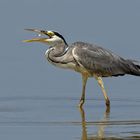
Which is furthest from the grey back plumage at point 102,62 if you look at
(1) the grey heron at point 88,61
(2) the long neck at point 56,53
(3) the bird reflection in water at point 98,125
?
(3) the bird reflection in water at point 98,125

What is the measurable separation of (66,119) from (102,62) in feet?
9.59

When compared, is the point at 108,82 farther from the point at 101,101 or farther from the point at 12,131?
the point at 12,131

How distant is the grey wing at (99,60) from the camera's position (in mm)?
18422

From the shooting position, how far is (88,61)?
60.5ft

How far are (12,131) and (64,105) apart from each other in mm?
3844

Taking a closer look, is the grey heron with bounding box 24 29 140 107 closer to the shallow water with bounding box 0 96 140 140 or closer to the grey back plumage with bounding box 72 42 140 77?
the grey back plumage with bounding box 72 42 140 77

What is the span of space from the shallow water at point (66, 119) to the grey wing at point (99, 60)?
655 millimetres

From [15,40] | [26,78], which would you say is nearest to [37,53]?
[15,40]

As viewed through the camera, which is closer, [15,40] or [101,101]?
[101,101]

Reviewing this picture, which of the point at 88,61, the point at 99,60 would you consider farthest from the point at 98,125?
the point at 99,60

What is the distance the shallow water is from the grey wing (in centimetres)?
65

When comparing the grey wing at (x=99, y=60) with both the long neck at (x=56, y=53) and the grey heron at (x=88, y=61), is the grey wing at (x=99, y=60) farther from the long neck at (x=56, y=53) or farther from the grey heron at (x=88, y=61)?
the long neck at (x=56, y=53)

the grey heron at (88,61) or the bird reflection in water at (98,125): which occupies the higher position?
the grey heron at (88,61)

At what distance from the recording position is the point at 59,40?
18875 mm
